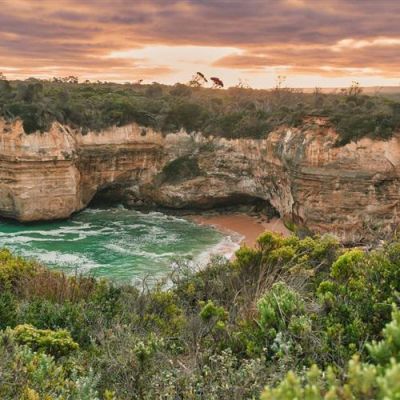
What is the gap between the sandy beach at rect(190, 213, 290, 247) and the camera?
32.4 m

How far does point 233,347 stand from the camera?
7.56 m

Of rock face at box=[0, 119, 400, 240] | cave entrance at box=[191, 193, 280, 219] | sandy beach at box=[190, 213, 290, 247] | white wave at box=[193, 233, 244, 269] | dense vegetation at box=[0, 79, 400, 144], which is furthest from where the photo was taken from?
cave entrance at box=[191, 193, 280, 219]

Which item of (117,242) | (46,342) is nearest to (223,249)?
(117,242)

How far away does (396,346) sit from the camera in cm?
314

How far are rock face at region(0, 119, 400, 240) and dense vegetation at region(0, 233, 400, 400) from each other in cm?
1681

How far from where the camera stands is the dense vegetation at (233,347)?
10.8ft

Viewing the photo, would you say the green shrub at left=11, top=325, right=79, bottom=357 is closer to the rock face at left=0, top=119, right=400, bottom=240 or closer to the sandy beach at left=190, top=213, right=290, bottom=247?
the rock face at left=0, top=119, right=400, bottom=240

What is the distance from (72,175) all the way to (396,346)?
33.0 metres

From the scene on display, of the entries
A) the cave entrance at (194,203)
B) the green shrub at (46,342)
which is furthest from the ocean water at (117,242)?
the green shrub at (46,342)

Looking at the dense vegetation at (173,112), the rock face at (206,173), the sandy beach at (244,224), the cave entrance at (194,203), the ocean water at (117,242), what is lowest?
the ocean water at (117,242)

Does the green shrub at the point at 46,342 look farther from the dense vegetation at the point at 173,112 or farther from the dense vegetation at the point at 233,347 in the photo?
the dense vegetation at the point at 173,112

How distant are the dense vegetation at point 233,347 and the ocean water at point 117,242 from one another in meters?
14.0

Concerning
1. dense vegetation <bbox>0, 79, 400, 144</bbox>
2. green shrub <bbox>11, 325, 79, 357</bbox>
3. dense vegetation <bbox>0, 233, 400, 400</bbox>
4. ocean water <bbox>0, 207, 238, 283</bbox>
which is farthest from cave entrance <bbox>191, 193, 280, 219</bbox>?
green shrub <bbox>11, 325, 79, 357</bbox>

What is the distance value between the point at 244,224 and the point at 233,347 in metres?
27.3
